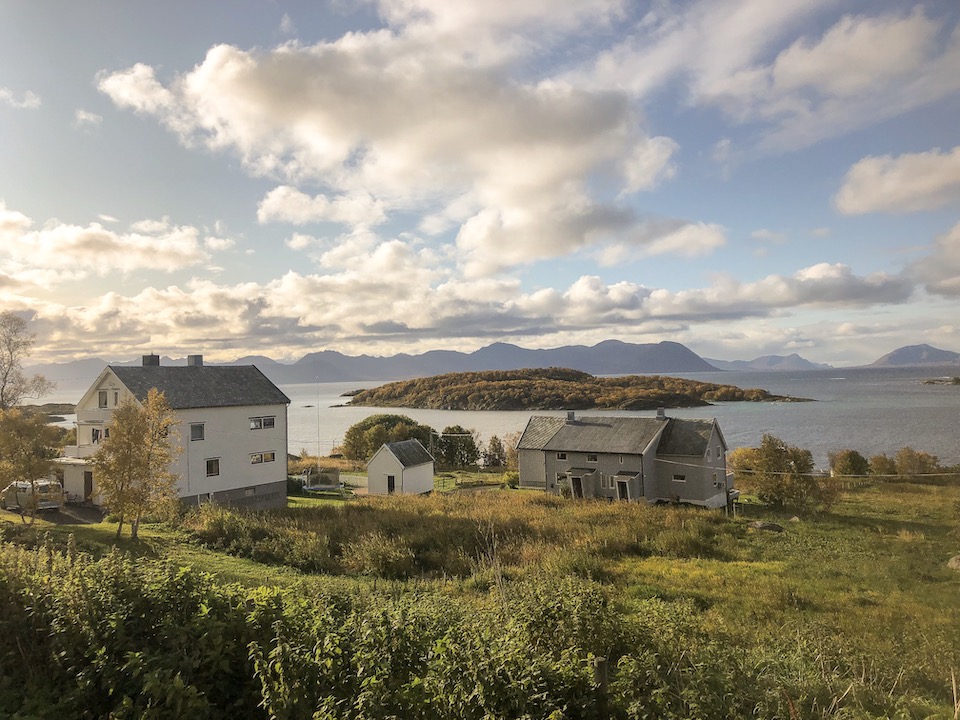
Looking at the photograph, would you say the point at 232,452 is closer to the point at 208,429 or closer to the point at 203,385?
the point at 208,429

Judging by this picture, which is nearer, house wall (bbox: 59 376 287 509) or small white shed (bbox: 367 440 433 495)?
house wall (bbox: 59 376 287 509)

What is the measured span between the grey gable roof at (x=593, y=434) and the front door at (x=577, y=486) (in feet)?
7.40

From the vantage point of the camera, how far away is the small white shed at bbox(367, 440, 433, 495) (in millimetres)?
41031

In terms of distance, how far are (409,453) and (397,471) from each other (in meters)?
2.04

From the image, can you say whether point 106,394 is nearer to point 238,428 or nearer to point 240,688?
point 238,428

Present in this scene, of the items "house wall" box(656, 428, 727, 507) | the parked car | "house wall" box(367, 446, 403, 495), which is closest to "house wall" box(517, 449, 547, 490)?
"house wall" box(656, 428, 727, 507)

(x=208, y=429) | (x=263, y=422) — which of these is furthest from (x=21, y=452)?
(x=263, y=422)

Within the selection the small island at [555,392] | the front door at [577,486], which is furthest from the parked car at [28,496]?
the small island at [555,392]

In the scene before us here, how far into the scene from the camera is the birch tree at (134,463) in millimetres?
20672

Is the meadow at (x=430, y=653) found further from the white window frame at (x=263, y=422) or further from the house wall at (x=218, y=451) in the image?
the white window frame at (x=263, y=422)

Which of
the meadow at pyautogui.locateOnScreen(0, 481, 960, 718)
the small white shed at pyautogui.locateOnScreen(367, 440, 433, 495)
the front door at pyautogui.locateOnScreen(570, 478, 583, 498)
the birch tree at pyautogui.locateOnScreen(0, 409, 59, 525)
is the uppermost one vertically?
the birch tree at pyautogui.locateOnScreen(0, 409, 59, 525)

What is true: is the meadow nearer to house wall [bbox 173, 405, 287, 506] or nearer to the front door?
house wall [bbox 173, 405, 287, 506]

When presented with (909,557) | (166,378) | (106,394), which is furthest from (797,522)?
(106,394)

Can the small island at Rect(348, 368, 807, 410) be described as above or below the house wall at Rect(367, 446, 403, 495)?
above
